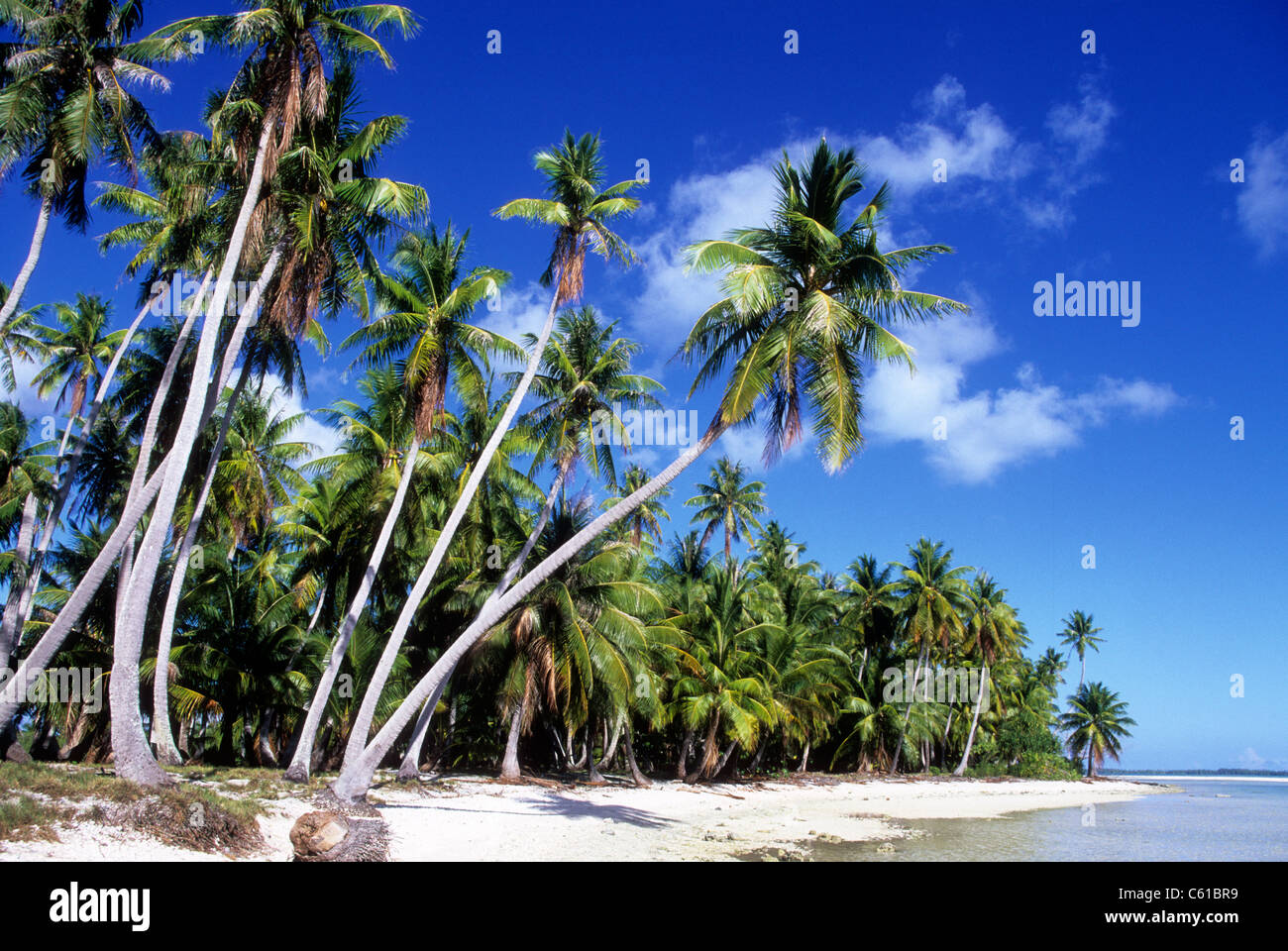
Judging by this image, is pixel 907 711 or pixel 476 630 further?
pixel 907 711

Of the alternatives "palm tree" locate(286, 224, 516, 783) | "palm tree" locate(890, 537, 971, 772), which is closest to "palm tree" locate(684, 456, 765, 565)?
"palm tree" locate(890, 537, 971, 772)

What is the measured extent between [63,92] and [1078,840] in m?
30.3

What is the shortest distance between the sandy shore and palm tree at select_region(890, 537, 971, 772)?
36.3ft

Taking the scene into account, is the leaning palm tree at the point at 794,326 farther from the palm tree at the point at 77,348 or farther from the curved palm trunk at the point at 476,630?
the palm tree at the point at 77,348

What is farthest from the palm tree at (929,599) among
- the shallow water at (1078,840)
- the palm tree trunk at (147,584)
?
the palm tree trunk at (147,584)

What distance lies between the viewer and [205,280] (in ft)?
57.8

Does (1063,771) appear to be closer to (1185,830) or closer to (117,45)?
(1185,830)

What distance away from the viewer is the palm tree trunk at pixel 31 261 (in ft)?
45.5

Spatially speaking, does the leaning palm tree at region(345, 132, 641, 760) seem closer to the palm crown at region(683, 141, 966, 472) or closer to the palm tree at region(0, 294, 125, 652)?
the palm crown at region(683, 141, 966, 472)

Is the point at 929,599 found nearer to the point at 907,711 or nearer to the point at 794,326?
the point at 907,711

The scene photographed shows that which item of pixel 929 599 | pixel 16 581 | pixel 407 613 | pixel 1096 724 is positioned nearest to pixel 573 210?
pixel 407 613

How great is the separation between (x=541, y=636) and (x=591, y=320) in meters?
9.16

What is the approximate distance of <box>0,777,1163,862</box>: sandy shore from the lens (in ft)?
30.8

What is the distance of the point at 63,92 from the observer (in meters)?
15.5
